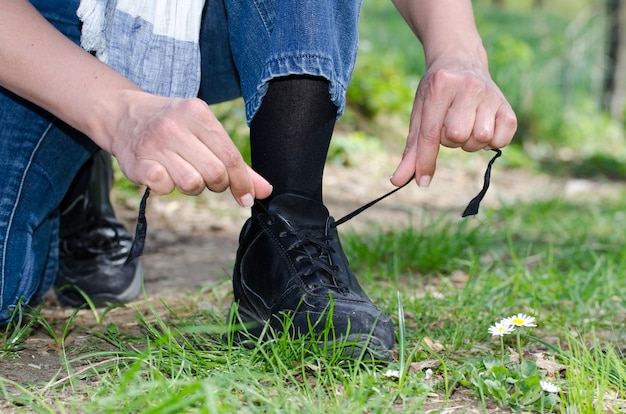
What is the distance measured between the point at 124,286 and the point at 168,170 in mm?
970

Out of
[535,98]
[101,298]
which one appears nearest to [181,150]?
[101,298]

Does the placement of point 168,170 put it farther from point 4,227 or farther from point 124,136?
point 4,227

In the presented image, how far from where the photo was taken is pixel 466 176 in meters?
4.45

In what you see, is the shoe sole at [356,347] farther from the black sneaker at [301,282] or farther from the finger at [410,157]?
the finger at [410,157]

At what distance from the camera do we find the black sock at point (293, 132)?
127 cm

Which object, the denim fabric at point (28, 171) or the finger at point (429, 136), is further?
the denim fabric at point (28, 171)

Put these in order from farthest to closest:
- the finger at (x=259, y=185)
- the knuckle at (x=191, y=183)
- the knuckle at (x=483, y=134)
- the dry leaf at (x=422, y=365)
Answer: the dry leaf at (x=422, y=365) < the knuckle at (x=483, y=134) < the finger at (x=259, y=185) < the knuckle at (x=191, y=183)

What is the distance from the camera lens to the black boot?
1.82 m

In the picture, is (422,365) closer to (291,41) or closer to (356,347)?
(356,347)

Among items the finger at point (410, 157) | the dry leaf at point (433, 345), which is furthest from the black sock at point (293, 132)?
the dry leaf at point (433, 345)

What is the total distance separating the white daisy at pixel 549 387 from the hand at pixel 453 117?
1.22ft

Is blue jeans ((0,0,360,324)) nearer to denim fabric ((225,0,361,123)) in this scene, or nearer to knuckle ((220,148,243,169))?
denim fabric ((225,0,361,123))

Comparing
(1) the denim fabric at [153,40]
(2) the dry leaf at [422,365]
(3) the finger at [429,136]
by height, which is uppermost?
(1) the denim fabric at [153,40]

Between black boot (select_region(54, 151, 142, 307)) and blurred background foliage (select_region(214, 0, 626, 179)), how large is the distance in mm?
1700
